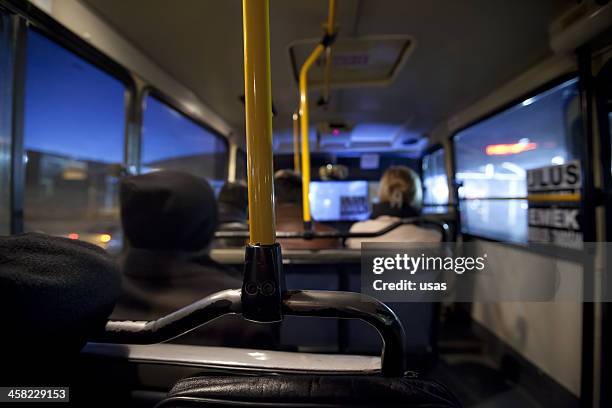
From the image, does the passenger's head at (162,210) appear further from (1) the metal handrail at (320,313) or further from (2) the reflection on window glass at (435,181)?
(2) the reflection on window glass at (435,181)

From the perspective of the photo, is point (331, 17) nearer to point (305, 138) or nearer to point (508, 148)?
point (305, 138)

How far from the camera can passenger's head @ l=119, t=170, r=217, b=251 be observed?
82 centimetres

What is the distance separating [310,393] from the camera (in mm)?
285

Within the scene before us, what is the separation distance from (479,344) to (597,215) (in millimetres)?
1375

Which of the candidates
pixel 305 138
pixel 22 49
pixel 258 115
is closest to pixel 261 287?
pixel 258 115

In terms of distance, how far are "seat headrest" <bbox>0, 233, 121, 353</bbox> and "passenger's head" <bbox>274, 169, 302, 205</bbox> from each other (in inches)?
53.8

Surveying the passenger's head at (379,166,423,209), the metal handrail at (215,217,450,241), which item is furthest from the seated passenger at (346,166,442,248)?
the metal handrail at (215,217,450,241)

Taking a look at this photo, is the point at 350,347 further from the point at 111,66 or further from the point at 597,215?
the point at 111,66

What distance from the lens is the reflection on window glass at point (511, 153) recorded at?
1.58 m

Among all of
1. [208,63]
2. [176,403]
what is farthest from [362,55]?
[176,403]

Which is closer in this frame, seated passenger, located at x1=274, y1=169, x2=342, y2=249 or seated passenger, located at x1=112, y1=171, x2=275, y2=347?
seated passenger, located at x1=112, y1=171, x2=275, y2=347

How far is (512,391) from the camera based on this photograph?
5.16ft

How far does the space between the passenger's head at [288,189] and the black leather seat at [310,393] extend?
146 centimetres

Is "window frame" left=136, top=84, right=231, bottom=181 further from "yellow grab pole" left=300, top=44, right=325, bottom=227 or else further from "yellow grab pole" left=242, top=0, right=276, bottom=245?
"yellow grab pole" left=242, top=0, right=276, bottom=245
